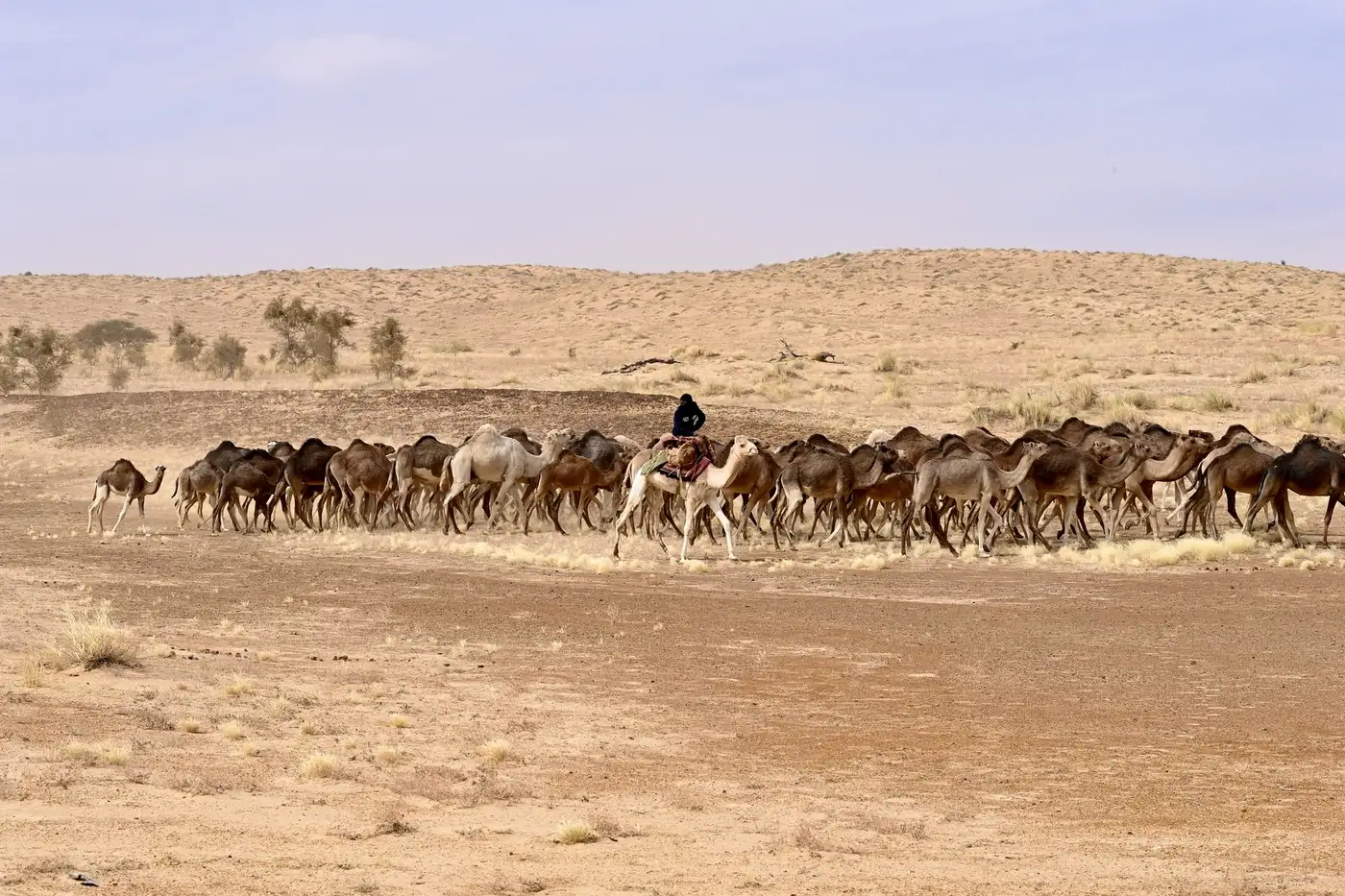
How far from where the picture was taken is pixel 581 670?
14250mm

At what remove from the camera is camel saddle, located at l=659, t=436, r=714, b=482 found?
2283 cm

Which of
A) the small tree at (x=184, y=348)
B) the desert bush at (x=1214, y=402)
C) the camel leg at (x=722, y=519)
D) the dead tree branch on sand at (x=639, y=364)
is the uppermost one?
the small tree at (x=184, y=348)

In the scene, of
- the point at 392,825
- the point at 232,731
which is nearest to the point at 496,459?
the point at 232,731

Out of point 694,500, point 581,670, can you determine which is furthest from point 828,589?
point 581,670

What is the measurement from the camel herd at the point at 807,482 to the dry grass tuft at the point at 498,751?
11.9m

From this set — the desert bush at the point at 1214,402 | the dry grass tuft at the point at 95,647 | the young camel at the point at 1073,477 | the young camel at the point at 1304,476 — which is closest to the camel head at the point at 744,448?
the young camel at the point at 1073,477

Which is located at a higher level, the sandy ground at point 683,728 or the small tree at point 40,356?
the small tree at point 40,356

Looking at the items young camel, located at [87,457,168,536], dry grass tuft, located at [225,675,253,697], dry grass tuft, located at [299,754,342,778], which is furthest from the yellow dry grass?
young camel, located at [87,457,168,536]

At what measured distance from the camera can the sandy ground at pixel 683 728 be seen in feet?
26.5

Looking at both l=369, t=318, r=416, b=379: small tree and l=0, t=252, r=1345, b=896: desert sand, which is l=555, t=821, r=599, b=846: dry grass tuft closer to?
l=0, t=252, r=1345, b=896: desert sand

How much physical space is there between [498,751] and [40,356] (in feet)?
171

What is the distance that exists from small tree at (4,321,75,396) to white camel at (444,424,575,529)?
113 feet

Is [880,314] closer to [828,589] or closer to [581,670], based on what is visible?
[828,589]

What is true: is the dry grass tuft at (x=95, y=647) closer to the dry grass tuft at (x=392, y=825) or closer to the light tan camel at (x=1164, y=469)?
the dry grass tuft at (x=392, y=825)
